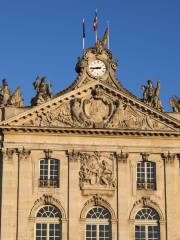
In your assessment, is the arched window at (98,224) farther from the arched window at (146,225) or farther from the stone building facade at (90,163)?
the arched window at (146,225)

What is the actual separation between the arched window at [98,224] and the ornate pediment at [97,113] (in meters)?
5.04

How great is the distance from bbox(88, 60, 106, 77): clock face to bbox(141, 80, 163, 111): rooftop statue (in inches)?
107

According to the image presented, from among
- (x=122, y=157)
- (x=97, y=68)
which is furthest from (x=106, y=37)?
(x=122, y=157)

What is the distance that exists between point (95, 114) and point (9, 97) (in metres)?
5.30

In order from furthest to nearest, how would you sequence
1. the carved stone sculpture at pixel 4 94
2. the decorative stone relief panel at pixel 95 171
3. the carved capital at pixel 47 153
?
the carved stone sculpture at pixel 4 94 < the carved capital at pixel 47 153 < the decorative stone relief panel at pixel 95 171

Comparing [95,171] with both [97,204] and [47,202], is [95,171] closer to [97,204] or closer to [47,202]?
[97,204]

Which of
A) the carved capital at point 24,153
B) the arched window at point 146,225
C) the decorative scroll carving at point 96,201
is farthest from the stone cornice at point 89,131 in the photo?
the arched window at point 146,225

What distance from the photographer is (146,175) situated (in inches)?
1613

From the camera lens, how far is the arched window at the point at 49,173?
1569 inches

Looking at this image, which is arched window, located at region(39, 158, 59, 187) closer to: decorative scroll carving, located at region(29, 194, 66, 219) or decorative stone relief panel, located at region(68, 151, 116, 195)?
decorative scroll carving, located at region(29, 194, 66, 219)

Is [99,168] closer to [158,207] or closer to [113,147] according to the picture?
[113,147]

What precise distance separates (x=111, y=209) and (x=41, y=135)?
6014 millimetres

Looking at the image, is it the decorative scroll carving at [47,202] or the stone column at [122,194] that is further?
the stone column at [122,194]

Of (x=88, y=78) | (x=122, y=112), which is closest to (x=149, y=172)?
(x=122, y=112)
